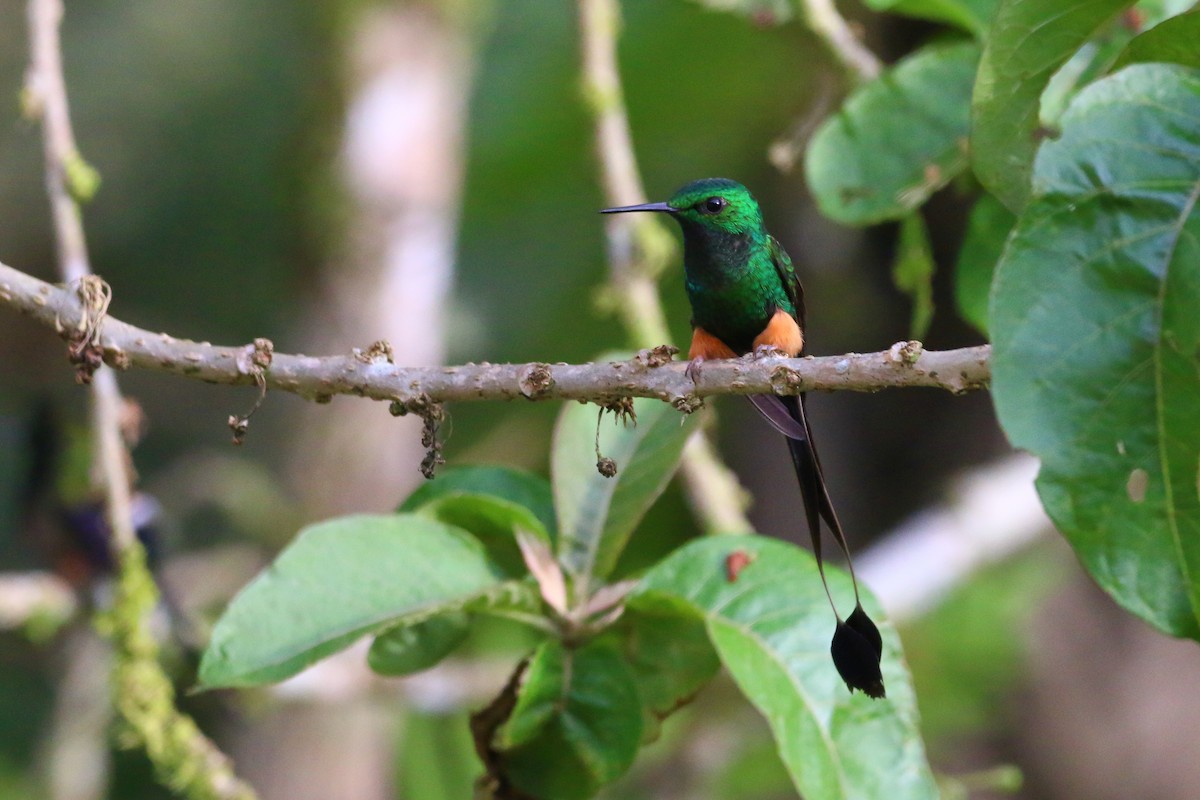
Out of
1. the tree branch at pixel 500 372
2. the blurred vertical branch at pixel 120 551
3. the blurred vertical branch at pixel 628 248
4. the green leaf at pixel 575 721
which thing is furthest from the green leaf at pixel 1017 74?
the blurred vertical branch at pixel 120 551

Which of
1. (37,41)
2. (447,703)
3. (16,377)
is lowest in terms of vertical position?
(447,703)

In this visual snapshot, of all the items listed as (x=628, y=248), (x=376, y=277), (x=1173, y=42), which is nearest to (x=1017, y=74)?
(x=1173, y=42)

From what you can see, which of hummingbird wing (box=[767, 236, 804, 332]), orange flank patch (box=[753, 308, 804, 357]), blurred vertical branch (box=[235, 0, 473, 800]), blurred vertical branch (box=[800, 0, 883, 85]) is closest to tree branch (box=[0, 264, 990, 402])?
orange flank patch (box=[753, 308, 804, 357])

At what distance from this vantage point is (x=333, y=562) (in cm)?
181

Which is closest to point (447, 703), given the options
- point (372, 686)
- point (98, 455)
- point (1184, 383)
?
point (372, 686)

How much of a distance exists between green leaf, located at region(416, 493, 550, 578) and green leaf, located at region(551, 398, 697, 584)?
0.29 feet

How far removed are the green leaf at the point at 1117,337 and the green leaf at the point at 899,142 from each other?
0.89 metres

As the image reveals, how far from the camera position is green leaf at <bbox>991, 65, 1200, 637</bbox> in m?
1.29

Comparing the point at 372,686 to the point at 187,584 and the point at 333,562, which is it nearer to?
the point at 187,584

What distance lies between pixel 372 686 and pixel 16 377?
14.3ft

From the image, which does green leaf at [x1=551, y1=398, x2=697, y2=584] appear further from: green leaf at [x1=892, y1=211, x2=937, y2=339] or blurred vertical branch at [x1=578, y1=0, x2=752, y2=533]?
blurred vertical branch at [x1=578, y1=0, x2=752, y2=533]

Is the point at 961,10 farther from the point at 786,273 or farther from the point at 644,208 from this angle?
the point at 644,208

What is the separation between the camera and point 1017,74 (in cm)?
164

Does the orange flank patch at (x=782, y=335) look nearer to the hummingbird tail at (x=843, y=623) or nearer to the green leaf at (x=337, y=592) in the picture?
the hummingbird tail at (x=843, y=623)
